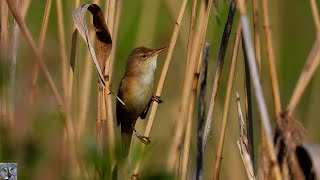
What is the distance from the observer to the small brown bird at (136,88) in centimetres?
243

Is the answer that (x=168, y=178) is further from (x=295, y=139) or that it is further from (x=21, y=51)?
(x=21, y=51)

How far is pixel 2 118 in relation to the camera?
71.9 inches

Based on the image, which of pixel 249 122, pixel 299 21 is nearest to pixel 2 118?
pixel 249 122

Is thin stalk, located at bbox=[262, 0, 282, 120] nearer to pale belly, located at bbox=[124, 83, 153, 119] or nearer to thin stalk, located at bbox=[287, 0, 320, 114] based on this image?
thin stalk, located at bbox=[287, 0, 320, 114]

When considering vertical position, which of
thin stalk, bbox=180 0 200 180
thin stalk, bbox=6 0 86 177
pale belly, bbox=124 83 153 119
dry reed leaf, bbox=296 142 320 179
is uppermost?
pale belly, bbox=124 83 153 119

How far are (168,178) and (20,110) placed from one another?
356mm

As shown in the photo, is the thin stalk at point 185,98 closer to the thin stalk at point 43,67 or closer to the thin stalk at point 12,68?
the thin stalk at point 43,67

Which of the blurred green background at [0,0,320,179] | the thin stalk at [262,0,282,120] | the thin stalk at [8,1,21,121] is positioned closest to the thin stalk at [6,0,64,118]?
the blurred green background at [0,0,320,179]

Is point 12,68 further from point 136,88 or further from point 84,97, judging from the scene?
point 136,88

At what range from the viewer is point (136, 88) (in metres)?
2.48

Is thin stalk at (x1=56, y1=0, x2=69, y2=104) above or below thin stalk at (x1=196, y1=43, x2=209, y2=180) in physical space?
above

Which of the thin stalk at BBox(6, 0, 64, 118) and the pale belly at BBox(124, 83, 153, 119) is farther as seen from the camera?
the pale belly at BBox(124, 83, 153, 119)


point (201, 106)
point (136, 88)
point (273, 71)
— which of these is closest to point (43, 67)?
point (201, 106)

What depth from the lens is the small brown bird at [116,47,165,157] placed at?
2430 millimetres
